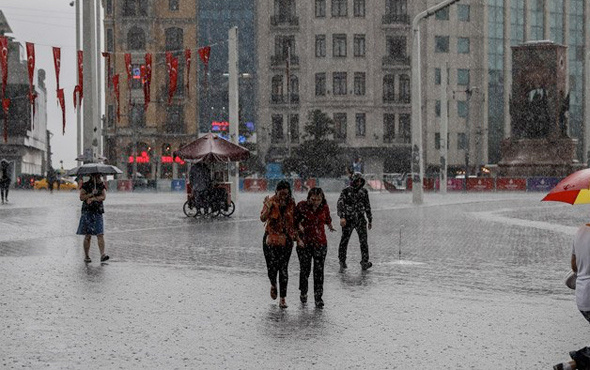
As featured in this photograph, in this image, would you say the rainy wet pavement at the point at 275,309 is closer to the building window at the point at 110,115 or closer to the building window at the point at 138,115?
the building window at the point at 138,115

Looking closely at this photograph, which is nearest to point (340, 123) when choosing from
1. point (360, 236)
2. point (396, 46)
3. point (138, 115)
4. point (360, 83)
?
point (360, 83)

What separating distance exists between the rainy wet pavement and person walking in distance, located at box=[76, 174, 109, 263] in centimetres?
43

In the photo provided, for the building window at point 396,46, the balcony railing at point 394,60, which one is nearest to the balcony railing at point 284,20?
the building window at point 396,46

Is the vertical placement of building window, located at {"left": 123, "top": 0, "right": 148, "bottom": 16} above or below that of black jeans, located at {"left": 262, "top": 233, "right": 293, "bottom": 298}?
above

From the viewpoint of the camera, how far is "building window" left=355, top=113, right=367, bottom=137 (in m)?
86.8

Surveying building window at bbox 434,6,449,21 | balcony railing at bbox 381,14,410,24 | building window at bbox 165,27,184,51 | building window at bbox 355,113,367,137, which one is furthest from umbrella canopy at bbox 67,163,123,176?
building window at bbox 434,6,449,21

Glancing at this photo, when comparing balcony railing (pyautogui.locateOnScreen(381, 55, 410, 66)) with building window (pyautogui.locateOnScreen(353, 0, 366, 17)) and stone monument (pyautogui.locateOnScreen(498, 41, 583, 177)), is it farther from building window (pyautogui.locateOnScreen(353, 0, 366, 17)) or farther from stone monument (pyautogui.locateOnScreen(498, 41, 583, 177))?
stone monument (pyautogui.locateOnScreen(498, 41, 583, 177))

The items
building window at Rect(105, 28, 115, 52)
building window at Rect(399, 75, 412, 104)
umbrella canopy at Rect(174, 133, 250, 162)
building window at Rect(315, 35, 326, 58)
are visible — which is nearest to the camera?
umbrella canopy at Rect(174, 133, 250, 162)

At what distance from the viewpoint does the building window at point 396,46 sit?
288 ft

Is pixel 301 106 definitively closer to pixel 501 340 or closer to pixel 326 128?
pixel 326 128

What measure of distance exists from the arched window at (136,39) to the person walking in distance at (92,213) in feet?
240

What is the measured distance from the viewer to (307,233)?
11555 mm

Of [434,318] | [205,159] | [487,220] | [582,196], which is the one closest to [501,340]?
[434,318]

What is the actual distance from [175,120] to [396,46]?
1997 cm
